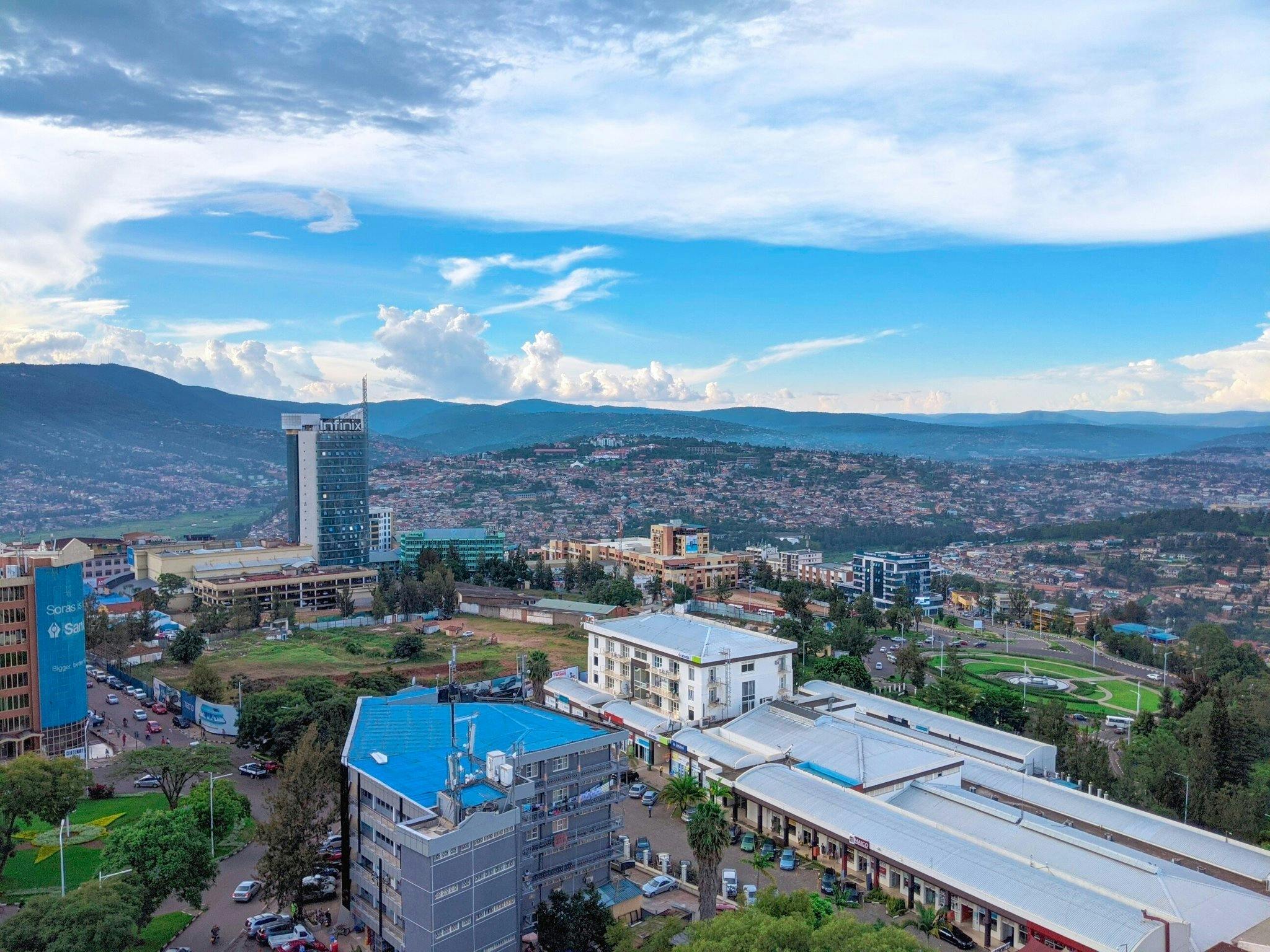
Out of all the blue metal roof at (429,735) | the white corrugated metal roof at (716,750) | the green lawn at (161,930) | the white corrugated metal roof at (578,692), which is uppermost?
the blue metal roof at (429,735)

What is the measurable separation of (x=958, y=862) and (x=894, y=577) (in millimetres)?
62395

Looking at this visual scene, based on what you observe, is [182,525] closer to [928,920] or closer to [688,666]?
[688,666]

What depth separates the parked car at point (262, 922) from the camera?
67.8 feet

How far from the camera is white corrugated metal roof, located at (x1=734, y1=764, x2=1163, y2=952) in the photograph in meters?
18.8

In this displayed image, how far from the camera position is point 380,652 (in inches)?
1988

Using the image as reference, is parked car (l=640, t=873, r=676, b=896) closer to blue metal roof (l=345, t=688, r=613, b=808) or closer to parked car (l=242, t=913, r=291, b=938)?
blue metal roof (l=345, t=688, r=613, b=808)

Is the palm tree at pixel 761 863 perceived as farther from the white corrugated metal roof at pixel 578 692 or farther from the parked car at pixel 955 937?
the white corrugated metal roof at pixel 578 692

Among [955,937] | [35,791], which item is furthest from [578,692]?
[955,937]

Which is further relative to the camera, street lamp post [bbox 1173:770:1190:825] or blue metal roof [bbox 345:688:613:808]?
street lamp post [bbox 1173:770:1190:825]

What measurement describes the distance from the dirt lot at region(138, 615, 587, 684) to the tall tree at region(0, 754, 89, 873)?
59.0 feet

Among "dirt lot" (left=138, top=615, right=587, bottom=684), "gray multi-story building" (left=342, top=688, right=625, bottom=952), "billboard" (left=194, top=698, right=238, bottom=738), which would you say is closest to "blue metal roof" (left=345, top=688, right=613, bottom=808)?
"gray multi-story building" (left=342, top=688, right=625, bottom=952)

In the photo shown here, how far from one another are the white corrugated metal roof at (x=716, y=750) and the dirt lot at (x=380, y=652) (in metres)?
14.6

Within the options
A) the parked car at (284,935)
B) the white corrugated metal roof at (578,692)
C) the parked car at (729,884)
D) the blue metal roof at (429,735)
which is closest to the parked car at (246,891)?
the parked car at (284,935)

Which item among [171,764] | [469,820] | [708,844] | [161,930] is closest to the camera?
[469,820]
